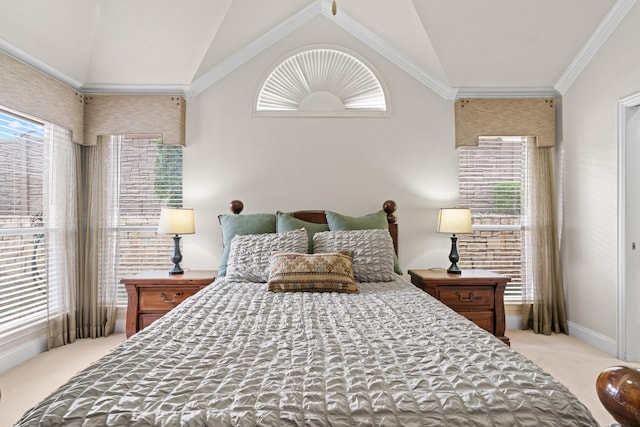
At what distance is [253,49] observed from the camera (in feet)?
12.6

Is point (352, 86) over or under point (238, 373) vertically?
over

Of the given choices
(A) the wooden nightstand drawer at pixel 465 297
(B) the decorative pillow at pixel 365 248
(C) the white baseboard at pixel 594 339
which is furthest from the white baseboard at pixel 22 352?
(C) the white baseboard at pixel 594 339

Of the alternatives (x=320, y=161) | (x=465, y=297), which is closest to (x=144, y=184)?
(x=320, y=161)

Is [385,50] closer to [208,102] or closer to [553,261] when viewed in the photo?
[208,102]

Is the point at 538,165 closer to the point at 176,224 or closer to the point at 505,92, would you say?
the point at 505,92

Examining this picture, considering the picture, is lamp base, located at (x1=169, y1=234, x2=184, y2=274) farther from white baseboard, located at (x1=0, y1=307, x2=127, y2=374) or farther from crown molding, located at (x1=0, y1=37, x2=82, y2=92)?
crown molding, located at (x1=0, y1=37, x2=82, y2=92)

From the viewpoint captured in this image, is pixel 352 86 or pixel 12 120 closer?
pixel 12 120

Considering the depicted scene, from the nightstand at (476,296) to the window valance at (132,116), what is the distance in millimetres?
2582

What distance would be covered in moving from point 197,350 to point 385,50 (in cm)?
334

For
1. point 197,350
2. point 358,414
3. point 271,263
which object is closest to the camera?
point 358,414

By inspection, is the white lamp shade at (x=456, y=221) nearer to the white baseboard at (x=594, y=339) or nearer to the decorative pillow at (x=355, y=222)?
the decorative pillow at (x=355, y=222)

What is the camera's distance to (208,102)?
12.6ft

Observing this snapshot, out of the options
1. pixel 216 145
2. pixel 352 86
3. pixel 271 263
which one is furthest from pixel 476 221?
pixel 216 145

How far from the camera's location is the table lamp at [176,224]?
3.33 meters
